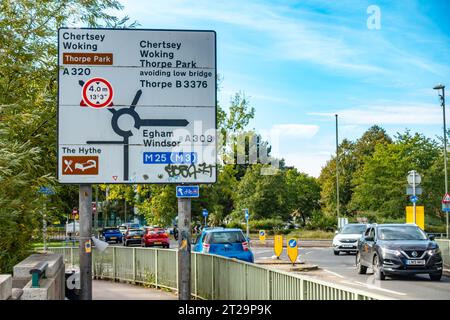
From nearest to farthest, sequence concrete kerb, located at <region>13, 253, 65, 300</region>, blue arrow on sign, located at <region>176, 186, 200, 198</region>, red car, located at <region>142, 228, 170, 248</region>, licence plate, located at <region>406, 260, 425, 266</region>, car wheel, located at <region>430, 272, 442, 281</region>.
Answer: concrete kerb, located at <region>13, 253, 65, 300</region> → blue arrow on sign, located at <region>176, 186, 200, 198</region> → licence plate, located at <region>406, 260, 425, 266</region> → car wheel, located at <region>430, 272, 442, 281</region> → red car, located at <region>142, 228, 170, 248</region>

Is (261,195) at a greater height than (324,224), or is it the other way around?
(261,195)

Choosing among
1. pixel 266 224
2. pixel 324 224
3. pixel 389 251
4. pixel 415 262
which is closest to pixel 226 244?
pixel 389 251

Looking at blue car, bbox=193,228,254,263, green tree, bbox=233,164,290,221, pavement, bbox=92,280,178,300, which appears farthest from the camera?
green tree, bbox=233,164,290,221

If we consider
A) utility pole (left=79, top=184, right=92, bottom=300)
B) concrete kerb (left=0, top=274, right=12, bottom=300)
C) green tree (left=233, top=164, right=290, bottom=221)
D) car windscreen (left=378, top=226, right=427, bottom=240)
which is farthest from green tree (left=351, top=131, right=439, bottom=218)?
concrete kerb (left=0, top=274, right=12, bottom=300)

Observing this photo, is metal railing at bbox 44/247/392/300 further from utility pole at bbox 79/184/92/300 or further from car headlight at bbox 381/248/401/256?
car headlight at bbox 381/248/401/256

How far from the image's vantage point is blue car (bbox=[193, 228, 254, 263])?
834 inches

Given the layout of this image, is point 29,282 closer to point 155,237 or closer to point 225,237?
point 225,237

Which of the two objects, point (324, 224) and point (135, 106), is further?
point (324, 224)

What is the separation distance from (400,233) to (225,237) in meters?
5.29

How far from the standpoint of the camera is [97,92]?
12.6 metres

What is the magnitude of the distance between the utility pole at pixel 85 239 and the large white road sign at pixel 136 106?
298 mm

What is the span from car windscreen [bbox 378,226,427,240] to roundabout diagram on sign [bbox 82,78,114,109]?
452 inches

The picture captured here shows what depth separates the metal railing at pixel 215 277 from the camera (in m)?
8.62
